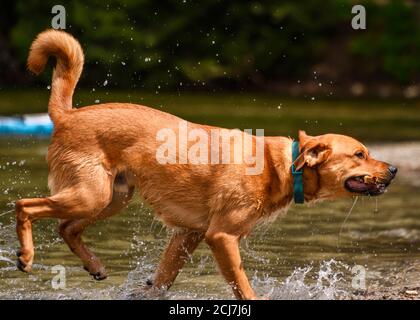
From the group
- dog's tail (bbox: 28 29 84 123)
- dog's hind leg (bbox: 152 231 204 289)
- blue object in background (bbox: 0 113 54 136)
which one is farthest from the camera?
blue object in background (bbox: 0 113 54 136)

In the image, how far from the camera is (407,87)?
27188 mm

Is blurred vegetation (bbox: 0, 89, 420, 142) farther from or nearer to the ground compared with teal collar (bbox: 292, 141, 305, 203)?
farther from the ground

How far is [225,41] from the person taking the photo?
29219 millimetres

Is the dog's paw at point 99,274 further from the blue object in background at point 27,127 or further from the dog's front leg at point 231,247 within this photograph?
the blue object in background at point 27,127

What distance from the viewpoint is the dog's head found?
6973 mm

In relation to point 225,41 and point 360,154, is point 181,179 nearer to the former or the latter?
point 360,154

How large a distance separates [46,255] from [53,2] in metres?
20.8

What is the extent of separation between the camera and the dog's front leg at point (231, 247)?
6.95 meters

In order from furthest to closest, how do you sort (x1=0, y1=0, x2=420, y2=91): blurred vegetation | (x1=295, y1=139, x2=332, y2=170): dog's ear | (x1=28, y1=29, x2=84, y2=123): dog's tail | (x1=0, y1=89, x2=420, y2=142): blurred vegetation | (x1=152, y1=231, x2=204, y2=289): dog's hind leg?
(x1=0, y1=0, x2=420, y2=91): blurred vegetation < (x1=0, y1=89, x2=420, y2=142): blurred vegetation < (x1=152, y1=231, x2=204, y2=289): dog's hind leg < (x1=28, y1=29, x2=84, y2=123): dog's tail < (x1=295, y1=139, x2=332, y2=170): dog's ear

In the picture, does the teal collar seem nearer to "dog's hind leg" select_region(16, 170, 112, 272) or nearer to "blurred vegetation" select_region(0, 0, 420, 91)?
"dog's hind leg" select_region(16, 170, 112, 272)

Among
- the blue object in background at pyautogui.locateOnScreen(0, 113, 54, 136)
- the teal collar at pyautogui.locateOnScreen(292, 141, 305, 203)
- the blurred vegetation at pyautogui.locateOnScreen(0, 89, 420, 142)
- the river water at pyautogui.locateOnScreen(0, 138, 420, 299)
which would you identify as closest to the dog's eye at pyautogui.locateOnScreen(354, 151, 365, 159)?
the teal collar at pyautogui.locateOnScreen(292, 141, 305, 203)

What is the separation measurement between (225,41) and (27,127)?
47.0 ft
